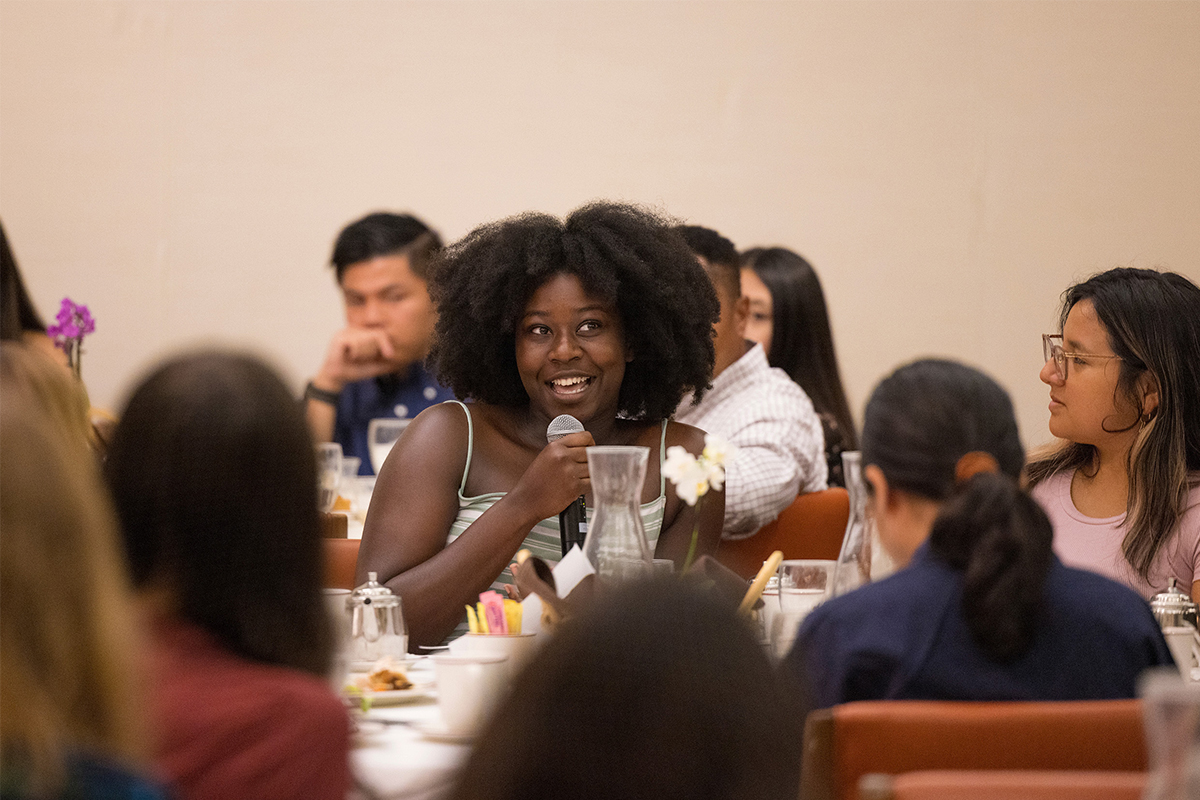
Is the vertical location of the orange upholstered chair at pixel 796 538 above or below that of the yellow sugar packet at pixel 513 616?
below

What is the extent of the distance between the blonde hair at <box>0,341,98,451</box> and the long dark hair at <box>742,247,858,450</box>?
354 cm

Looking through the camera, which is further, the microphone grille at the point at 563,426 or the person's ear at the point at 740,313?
the person's ear at the point at 740,313

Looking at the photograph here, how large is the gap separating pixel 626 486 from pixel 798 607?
1.18ft

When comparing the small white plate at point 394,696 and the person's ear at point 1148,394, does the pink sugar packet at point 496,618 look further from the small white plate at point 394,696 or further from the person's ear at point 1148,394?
the person's ear at point 1148,394

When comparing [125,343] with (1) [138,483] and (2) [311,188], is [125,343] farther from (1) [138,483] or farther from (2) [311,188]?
(1) [138,483]

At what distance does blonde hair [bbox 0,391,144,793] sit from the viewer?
89cm

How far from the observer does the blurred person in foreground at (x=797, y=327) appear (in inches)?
182

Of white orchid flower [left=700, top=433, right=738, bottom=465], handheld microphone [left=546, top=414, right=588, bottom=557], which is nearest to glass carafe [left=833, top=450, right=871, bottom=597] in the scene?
white orchid flower [left=700, top=433, right=738, bottom=465]

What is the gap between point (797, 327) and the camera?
469 centimetres

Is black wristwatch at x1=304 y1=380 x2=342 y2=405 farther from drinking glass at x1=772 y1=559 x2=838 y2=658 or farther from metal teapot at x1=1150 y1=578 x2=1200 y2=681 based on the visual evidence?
metal teapot at x1=1150 y1=578 x2=1200 y2=681

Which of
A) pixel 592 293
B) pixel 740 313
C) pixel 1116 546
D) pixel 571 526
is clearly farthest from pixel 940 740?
pixel 740 313

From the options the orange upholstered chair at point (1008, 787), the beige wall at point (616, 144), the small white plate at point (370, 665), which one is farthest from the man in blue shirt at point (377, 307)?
the orange upholstered chair at point (1008, 787)

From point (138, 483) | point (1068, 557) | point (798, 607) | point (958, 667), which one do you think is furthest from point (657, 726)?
point (1068, 557)

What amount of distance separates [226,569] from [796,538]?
2385mm
